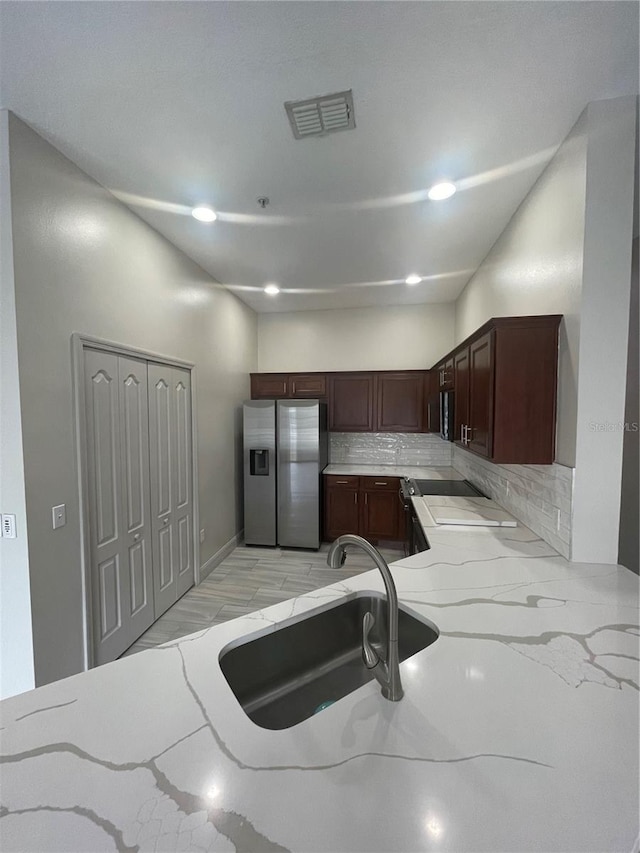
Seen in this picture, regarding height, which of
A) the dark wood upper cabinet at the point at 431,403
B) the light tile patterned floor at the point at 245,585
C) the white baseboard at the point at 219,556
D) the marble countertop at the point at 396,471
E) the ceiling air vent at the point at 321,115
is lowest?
the light tile patterned floor at the point at 245,585

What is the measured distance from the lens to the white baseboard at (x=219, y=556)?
10.7 feet

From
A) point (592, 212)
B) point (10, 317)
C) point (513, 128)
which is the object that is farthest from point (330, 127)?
point (10, 317)

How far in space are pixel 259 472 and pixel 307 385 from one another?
128 cm

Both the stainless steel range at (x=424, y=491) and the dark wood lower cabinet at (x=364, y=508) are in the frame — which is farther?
the dark wood lower cabinet at (x=364, y=508)

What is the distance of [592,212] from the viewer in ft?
4.93

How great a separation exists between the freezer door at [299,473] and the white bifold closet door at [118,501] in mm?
1671

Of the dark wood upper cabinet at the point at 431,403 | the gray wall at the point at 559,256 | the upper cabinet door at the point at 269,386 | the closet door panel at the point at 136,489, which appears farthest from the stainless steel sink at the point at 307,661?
the upper cabinet door at the point at 269,386

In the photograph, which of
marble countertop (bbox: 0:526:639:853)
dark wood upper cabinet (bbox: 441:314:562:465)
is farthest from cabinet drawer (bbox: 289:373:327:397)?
marble countertop (bbox: 0:526:639:853)

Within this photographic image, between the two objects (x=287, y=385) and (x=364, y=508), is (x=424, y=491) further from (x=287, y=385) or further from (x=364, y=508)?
(x=287, y=385)

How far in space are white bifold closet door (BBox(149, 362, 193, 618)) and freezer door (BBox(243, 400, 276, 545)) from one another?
38.7 inches

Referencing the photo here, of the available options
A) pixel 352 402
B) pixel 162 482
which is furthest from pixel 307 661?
pixel 352 402

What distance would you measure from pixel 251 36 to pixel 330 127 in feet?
1.67

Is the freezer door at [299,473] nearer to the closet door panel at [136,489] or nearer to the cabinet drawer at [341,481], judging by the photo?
the cabinet drawer at [341,481]

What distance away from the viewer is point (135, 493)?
2.38 meters
